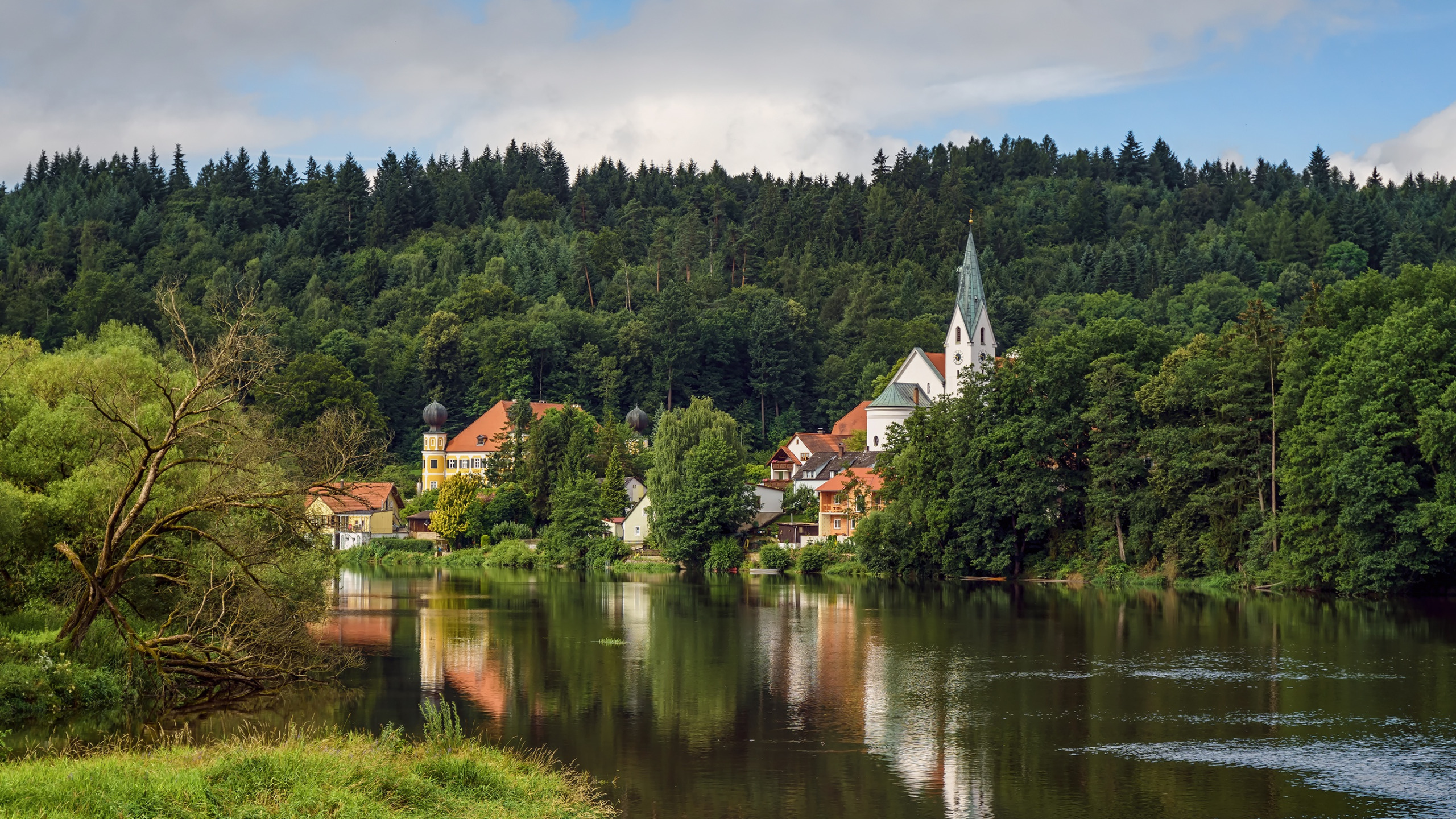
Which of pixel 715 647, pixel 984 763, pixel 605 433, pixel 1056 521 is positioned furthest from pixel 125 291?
pixel 984 763

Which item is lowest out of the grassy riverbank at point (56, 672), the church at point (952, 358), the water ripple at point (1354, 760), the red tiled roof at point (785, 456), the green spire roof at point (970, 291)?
the water ripple at point (1354, 760)

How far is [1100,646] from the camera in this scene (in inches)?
1588

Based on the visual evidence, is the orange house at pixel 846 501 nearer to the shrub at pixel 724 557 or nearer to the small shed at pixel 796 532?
the small shed at pixel 796 532

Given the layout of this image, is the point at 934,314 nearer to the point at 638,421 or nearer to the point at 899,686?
the point at 638,421

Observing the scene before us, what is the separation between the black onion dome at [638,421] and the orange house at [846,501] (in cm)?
4196

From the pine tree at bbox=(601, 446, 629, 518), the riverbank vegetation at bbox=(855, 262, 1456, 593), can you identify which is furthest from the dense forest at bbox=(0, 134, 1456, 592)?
the pine tree at bbox=(601, 446, 629, 518)

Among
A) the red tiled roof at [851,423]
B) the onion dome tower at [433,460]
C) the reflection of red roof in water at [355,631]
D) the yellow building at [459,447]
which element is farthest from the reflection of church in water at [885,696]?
the onion dome tower at [433,460]

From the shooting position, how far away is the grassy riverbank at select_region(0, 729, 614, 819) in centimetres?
1691

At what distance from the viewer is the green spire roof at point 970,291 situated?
335 ft

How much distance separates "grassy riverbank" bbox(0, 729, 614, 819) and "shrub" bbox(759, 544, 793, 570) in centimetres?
5276

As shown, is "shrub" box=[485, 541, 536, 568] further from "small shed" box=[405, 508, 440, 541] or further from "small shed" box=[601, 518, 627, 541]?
"small shed" box=[405, 508, 440, 541]

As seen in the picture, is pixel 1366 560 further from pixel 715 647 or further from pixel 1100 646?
pixel 715 647

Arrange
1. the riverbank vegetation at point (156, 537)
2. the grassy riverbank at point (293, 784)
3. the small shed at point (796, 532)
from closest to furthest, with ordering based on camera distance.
A: the grassy riverbank at point (293, 784) < the riverbank vegetation at point (156, 537) < the small shed at point (796, 532)

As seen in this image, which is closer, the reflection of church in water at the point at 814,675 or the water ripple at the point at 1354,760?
the water ripple at the point at 1354,760
